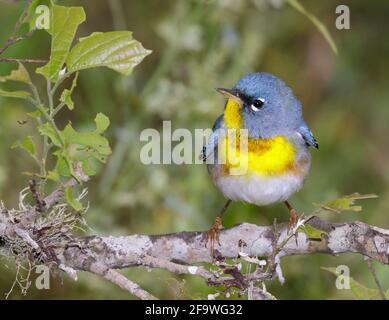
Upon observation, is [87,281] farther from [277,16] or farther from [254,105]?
[277,16]

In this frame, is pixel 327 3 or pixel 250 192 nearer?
pixel 250 192

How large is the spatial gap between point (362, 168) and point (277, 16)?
4.72 ft

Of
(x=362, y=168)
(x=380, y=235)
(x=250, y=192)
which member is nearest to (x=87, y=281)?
(x=250, y=192)

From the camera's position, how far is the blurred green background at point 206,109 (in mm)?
4551

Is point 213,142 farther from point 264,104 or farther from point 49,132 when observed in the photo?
point 49,132

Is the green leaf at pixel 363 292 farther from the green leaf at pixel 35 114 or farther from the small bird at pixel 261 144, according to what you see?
the green leaf at pixel 35 114

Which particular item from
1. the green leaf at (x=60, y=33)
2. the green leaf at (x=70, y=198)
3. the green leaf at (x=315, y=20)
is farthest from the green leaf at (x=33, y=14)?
the green leaf at (x=315, y=20)

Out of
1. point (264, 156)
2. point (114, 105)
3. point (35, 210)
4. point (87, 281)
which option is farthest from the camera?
point (114, 105)

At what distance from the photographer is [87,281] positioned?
4.27 meters

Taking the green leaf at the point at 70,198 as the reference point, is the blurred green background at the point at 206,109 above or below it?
above

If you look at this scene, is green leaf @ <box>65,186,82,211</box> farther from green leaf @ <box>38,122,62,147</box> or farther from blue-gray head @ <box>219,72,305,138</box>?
blue-gray head @ <box>219,72,305,138</box>

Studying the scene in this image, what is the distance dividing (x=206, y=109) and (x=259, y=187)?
103cm

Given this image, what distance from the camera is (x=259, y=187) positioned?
11.8ft

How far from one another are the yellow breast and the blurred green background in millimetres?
647
